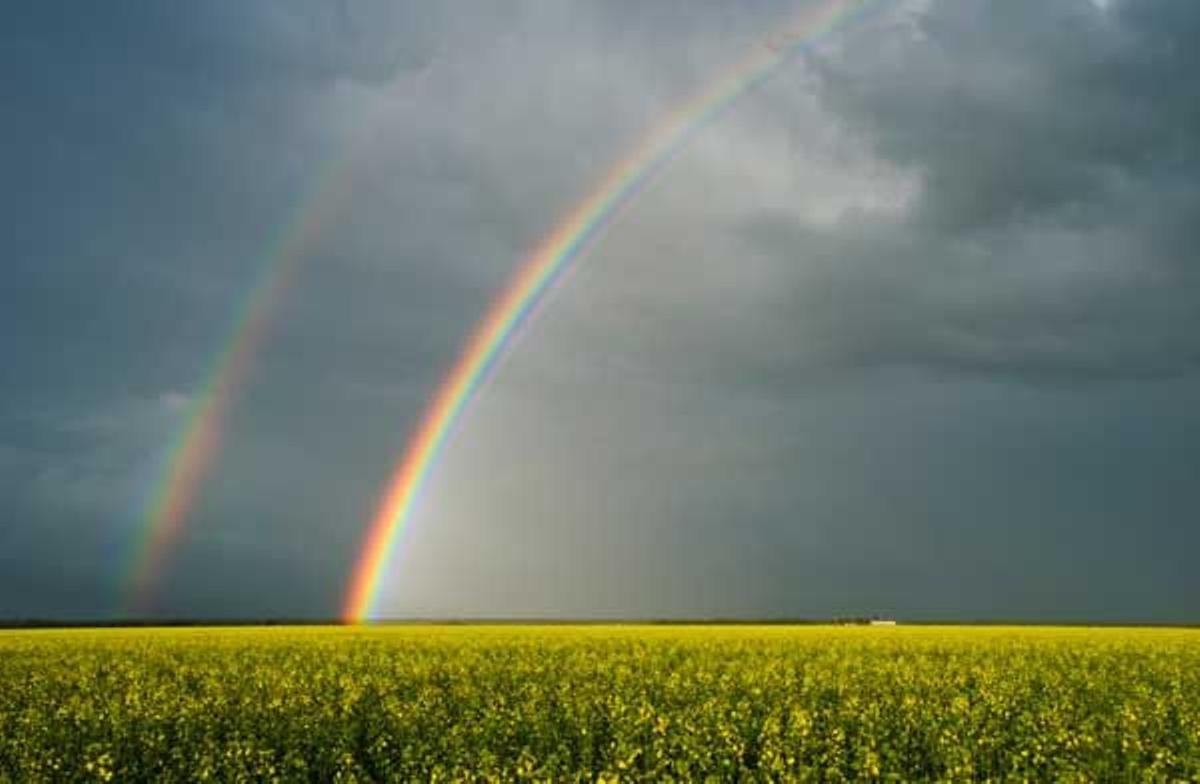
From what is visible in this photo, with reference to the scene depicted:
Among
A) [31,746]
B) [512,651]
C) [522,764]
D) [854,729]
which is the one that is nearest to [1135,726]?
[854,729]

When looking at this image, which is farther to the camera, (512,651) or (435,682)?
(512,651)

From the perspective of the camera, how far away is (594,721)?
674 inches

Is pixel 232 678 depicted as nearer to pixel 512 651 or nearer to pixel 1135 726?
pixel 512 651

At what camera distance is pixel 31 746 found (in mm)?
14969

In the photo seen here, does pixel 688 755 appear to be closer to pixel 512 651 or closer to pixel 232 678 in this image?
pixel 232 678

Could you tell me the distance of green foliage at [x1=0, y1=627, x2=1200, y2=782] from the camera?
521 inches

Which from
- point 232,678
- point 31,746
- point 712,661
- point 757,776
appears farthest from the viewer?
point 712,661

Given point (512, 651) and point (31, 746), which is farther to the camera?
point (512, 651)

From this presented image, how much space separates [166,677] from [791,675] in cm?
1769

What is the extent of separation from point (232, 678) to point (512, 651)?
42.6 feet

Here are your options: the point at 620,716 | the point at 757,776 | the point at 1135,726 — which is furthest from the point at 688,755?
the point at 1135,726

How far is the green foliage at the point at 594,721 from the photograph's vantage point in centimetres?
1324

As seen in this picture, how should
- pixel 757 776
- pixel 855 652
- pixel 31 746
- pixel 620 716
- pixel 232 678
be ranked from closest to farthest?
pixel 757 776 < pixel 31 746 < pixel 620 716 < pixel 232 678 < pixel 855 652

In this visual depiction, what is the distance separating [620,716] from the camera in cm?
1627
